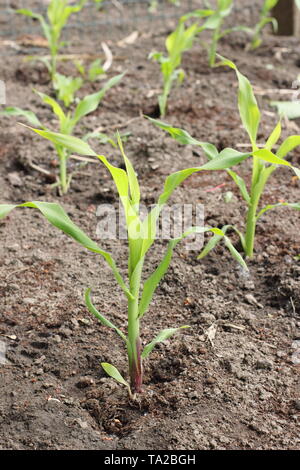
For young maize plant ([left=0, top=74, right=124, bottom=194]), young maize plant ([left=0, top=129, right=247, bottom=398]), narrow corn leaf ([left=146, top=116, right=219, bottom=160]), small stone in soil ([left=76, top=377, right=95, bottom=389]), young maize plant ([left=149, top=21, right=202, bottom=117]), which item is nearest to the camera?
young maize plant ([left=0, top=129, right=247, bottom=398])

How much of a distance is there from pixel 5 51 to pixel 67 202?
203 cm

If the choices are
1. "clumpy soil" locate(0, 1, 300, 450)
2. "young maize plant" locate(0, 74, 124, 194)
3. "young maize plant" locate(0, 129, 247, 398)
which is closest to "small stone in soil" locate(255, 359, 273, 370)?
"clumpy soil" locate(0, 1, 300, 450)

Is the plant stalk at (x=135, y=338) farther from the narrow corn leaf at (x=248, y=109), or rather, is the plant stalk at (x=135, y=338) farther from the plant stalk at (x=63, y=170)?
the plant stalk at (x=63, y=170)

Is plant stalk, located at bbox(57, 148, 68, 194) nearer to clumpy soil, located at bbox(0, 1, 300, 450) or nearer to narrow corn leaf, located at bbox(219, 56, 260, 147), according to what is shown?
clumpy soil, located at bbox(0, 1, 300, 450)

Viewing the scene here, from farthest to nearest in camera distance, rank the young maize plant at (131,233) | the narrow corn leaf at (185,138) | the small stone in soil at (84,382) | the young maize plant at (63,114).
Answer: the young maize plant at (63,114) → the narrow corn leaf at (185,138) → the small stone in soil at (84,382) → the young maize plant at (131,233)

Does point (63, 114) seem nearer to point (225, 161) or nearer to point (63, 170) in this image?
point (63, 170)

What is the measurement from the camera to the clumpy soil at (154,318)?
1783 millimetres

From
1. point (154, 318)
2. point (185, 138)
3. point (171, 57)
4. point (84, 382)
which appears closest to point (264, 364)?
point (154, 318)

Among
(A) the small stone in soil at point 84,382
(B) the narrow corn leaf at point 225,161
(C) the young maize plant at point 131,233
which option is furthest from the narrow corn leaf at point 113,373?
(B) the narrow corn leaf at point 225,161

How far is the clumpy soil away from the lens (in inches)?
70.2

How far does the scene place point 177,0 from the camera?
561 centimetres

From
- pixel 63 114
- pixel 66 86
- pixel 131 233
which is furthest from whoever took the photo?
pixel 66 86

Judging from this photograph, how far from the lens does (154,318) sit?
7.25 ft

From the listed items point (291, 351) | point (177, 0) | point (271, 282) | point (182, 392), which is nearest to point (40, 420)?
point (182, 392)
